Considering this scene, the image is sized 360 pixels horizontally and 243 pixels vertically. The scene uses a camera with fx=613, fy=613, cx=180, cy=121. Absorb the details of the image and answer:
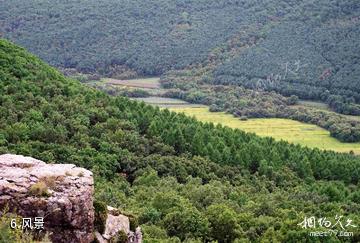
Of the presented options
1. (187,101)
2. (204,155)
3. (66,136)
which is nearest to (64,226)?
(66,136)

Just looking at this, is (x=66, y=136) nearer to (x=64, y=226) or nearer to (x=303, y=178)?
(x=303, y=178)

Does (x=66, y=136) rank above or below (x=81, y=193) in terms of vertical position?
below

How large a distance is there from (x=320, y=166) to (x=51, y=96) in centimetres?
3962

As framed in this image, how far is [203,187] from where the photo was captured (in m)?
62.8

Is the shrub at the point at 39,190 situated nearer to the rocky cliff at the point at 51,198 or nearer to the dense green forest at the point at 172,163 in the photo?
the rocky cliff at the point at 51,198

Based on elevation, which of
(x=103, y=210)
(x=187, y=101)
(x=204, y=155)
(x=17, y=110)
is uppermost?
(x=103, y=210)

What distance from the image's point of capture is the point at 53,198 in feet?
87.9

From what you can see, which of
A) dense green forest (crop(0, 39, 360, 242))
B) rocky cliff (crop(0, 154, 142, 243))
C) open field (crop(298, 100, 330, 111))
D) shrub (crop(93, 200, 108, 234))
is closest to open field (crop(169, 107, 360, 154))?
open field (crop(298, 100, 330, 111))

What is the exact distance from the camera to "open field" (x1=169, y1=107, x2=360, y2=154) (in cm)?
13500

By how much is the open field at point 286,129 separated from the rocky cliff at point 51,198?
354ft

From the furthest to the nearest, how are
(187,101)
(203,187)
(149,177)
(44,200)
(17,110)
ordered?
1. (187,101)
2. (17,110)
3. (149,177)
4. (203,187)
5. (44,200)

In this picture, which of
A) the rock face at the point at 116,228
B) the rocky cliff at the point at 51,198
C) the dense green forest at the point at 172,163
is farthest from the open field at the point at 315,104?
the rocky cliff at the point at 51,198

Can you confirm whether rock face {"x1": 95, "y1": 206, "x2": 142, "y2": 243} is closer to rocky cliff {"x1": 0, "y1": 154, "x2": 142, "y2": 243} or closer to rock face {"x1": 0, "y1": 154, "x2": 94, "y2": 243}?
rocky cliff {"x1": 0, "y1": 154, "x2": 142, "y2": 243}

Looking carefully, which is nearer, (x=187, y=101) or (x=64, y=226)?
(x=64, y=226)
